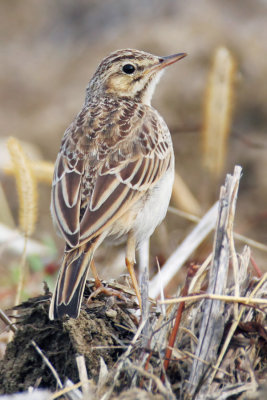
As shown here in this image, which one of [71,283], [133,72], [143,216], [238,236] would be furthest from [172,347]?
[133,72]

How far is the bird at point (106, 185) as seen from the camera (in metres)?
4.57

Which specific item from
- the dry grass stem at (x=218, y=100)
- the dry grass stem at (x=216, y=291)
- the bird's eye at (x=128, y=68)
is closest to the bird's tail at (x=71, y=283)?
the dry grass stem at (x=216, y=291)

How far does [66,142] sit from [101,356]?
2.02 m

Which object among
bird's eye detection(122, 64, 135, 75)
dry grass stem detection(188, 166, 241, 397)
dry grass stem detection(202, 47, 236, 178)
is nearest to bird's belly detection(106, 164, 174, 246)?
dry grass stem detection(202, 47, 236, 178)

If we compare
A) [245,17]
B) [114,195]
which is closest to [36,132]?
[245,17]

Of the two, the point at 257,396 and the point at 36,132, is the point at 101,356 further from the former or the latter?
the point at 36,132

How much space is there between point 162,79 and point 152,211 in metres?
5.09

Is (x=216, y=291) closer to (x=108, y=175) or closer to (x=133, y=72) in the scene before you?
(x=108, y=175)

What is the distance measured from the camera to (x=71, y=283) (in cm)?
435

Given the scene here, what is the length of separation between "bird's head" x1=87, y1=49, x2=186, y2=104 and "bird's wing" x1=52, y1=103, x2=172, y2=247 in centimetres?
59

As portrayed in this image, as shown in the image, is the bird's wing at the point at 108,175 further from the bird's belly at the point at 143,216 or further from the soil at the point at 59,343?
the soil at the point at 59,343

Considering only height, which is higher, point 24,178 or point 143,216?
point 24,178

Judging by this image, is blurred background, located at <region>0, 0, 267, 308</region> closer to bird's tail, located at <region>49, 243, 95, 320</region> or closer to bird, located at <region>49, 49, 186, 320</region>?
bird, located at <region>49, 49, 186, 320</region>

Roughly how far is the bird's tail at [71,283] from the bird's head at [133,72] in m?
2.03
